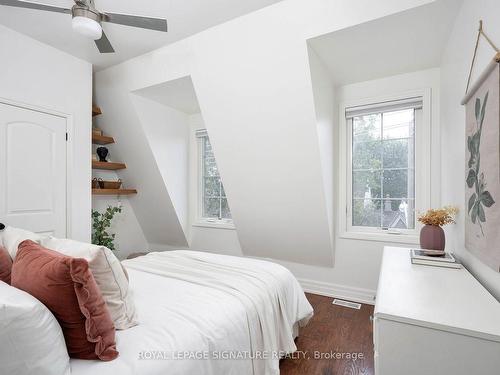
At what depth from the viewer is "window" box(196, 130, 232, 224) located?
3.79m

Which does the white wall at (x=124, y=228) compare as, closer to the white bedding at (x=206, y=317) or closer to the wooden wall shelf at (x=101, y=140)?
Answer: the wooden wall shelf at (x=101, y=140)

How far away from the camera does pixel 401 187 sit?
2.67 metres

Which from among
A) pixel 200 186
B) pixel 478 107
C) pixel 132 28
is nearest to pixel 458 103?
pixel 478 107

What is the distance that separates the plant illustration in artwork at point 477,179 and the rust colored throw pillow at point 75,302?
160 cm

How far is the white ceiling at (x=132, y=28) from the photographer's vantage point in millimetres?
1945

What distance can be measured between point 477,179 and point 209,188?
3123mm

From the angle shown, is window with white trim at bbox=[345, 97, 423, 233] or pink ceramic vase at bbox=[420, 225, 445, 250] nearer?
pink ceramic vase at bbox=[420, 225, 445, 250]

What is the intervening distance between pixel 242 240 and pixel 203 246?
0.77 m

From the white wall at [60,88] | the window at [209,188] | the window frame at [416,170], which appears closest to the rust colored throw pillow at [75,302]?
the white wall at [60,88]

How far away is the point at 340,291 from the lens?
290 centimetres

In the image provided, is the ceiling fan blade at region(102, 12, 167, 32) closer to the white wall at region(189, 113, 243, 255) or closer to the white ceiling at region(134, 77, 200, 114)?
the white ceiling at region(134, 77, 200, 114)

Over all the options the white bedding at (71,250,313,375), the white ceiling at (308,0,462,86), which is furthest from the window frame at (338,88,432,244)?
the white bedding at (71,250,313,375)

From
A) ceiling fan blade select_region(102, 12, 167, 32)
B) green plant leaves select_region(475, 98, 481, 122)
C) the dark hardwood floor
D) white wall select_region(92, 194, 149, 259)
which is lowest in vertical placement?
the dark hardwood floor

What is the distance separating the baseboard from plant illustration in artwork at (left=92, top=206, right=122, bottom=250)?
245 cm
